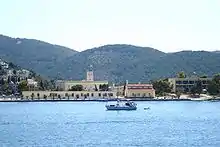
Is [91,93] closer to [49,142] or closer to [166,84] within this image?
[166,84]

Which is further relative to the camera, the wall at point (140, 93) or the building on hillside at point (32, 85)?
the building on hillside at point (32, 85)

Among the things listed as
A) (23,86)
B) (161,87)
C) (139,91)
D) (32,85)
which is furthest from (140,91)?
(32,85)

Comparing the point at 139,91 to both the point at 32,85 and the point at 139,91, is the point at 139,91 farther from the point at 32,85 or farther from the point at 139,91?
the point at 32,85

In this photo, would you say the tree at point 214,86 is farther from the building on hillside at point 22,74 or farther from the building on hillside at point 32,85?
the building on hillside at point 22,74

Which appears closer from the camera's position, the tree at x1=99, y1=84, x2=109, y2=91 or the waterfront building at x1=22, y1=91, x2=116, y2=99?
the waterfront building at x1=22, y1=91, x2=116, y2=99

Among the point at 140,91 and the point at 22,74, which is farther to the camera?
the point at 22,74

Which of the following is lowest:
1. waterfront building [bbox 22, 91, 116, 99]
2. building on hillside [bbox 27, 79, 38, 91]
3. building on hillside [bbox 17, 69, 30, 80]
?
waterfront building [bbox 22, 91, 116, 99]

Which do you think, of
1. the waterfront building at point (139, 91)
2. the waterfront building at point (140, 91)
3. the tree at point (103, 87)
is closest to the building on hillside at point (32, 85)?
the tree at point (103, 87)

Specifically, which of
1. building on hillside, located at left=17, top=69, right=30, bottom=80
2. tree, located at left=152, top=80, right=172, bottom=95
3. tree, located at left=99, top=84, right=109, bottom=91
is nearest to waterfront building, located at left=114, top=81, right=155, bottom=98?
tree, located at left=152, top=80, right=172, bottom=95

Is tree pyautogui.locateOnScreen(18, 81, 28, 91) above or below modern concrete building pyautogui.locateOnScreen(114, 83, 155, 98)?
above

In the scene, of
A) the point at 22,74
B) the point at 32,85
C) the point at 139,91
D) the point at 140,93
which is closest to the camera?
the point at 140,93

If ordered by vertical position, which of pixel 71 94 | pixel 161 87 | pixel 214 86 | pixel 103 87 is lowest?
pixel 71 94

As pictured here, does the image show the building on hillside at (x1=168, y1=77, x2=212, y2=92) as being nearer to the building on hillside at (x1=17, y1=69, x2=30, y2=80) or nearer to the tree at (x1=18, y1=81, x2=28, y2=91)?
the tree at (x1=18, y1=81, x2=28, y2=91)

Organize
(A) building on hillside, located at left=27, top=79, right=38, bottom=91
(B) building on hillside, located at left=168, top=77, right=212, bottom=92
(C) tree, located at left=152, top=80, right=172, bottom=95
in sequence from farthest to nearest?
Answer: 1. (B) building on hillside, located at left=168, top=77, right=212, bottom=92
2. (A) building on hillside, located at left=27, top=79, right=38, bottom=91
3. (C) tree, located at left=152, top=80, right=172, bottom=95
